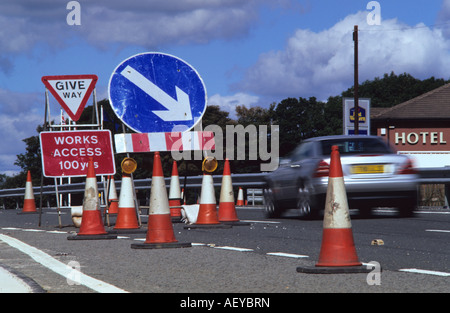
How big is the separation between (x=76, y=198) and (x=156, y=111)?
34.7 meters

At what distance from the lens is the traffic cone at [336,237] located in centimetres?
697

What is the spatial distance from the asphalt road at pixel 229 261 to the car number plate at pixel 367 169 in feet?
6.07

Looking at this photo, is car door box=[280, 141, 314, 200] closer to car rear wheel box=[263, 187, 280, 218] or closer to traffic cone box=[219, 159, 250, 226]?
car rear wheel box=[263, 187, 280, 218]

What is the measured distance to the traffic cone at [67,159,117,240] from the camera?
1130 centimetres

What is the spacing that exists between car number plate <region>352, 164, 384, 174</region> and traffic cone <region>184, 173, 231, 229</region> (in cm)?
292

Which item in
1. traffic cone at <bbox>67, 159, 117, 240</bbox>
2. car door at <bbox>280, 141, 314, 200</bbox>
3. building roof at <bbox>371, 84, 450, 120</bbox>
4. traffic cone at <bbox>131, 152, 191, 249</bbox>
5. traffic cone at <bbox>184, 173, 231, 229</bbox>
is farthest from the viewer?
building roof at <bbox>371, 84, 450, 120</bbox>

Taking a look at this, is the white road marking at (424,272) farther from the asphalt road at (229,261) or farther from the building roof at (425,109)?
the building roof at (425,109)

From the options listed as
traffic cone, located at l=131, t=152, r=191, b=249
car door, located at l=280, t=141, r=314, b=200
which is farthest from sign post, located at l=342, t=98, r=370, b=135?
traffic cone, located at l=131, t=152, r=191, b=249

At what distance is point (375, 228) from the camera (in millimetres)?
12586

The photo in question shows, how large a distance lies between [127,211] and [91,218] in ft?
5.97

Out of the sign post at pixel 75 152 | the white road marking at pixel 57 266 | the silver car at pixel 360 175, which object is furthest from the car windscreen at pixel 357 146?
the white road marking at pixel 57 266

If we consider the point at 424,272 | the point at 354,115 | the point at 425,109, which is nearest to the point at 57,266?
the point at 424,272

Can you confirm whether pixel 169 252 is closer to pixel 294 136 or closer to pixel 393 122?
pixel 393 122
